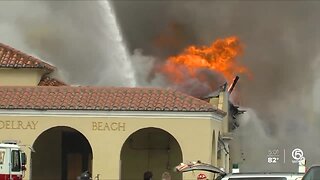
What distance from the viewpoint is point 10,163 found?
38.6 meters

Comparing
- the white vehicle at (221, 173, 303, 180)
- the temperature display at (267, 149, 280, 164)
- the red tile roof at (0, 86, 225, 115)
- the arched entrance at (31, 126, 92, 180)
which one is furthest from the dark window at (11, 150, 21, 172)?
the temperature display at (267, 149, 280, 164)

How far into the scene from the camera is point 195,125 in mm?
43844

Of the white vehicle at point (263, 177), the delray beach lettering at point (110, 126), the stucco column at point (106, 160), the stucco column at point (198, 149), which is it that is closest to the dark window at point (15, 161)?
the stucco column at point (106, 160)

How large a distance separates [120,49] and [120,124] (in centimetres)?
2064

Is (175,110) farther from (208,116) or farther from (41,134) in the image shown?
(41,134)

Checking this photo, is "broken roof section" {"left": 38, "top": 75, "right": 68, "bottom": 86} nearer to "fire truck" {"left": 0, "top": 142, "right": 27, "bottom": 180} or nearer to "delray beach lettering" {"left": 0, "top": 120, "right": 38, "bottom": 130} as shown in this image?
"delray beach lettering" {"left": 0, "top": 120, "right": 38, "bottom": 130}

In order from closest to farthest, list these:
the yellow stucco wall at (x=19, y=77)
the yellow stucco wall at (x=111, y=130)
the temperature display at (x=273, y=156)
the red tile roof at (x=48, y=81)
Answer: the yellow stucco wall at (x=111, y=130)
the yellow stucco wall at (x=19, y=77)
the red tile roof at (x=48, y=81)
the temperature display at (x=273, y=156)

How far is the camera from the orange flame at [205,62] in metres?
63.2

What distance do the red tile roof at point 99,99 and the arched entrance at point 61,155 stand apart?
8.88ft

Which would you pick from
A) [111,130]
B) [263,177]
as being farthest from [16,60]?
[263,177]

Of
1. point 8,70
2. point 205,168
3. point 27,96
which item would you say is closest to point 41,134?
point 27,96

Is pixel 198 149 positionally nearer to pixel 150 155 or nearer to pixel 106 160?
pixel 106 160

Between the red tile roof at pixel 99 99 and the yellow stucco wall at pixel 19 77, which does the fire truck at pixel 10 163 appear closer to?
the red tile roof at pixel 99 99

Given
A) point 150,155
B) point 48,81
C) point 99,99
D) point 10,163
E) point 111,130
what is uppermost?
point 48,81
